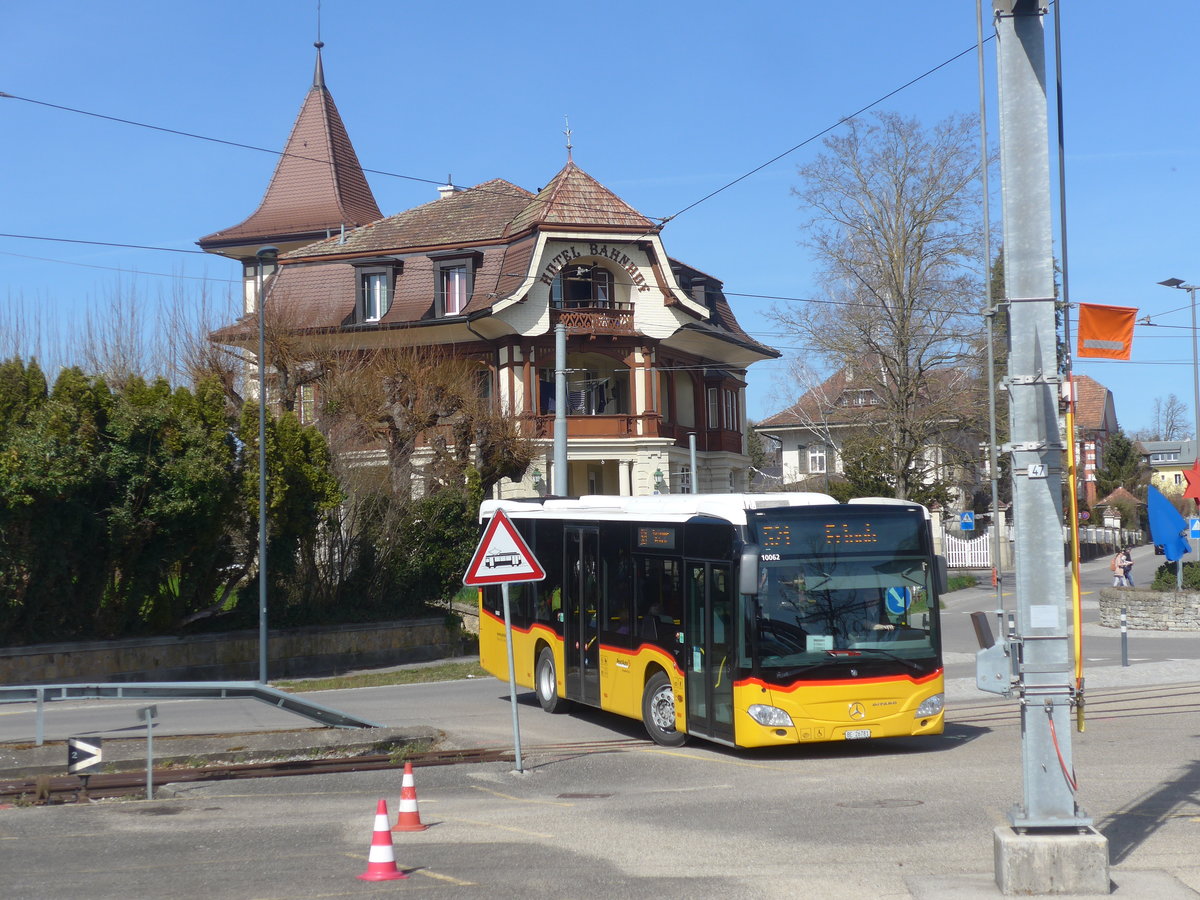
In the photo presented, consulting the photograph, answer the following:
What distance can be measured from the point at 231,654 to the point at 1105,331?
76.3 ft

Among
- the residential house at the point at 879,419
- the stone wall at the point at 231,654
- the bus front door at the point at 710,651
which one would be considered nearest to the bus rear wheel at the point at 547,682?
the bus front door at the point at 710,651

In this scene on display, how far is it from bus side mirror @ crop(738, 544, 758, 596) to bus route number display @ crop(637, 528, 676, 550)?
6.89 feet

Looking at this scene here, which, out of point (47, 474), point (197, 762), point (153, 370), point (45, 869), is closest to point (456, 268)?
point (153, 370)

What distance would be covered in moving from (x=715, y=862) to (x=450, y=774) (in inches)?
209

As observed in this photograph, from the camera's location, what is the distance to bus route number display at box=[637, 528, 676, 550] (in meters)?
15.3

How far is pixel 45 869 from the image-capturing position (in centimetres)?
895

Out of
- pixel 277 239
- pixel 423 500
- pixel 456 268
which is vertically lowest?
pixel 423 500

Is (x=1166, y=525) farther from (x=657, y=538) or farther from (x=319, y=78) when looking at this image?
(x=319, y=78)

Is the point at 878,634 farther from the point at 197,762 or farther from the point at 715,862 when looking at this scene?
the point at 197,762

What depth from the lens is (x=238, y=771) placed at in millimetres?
13461

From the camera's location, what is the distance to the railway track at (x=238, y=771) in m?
12.2

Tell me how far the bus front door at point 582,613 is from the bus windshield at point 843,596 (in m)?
3.58

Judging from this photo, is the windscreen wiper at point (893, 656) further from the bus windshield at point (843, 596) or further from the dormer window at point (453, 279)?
the dormer window at point (453, 279)

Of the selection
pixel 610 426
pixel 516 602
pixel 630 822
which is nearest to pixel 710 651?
pixel 630 822
